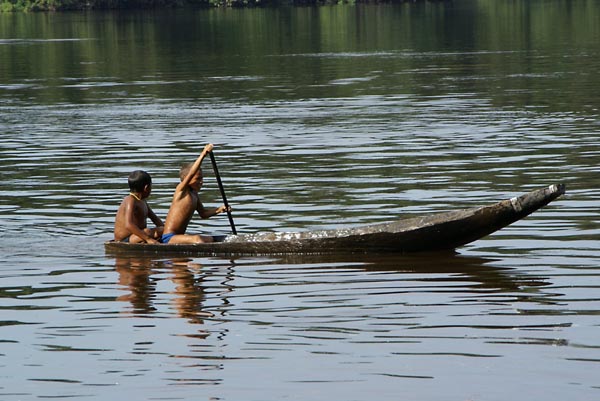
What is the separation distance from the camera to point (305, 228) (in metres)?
15.3

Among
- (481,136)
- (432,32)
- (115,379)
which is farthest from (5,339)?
(432,32)

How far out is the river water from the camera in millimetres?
9164

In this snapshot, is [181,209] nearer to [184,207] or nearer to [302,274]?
[184,207]

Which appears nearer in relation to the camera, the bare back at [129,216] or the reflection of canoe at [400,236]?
the reflection of canoe at [400,236]

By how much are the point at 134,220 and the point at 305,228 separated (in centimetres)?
216

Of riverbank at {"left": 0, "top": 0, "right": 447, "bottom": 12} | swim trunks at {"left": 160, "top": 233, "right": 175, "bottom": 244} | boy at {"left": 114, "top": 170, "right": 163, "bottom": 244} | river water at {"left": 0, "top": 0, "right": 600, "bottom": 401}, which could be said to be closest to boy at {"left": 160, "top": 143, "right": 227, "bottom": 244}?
swim trunks at {"left": 160, "top": 233, "right": 175, "bottom": 244}

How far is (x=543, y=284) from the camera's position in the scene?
38.5ft

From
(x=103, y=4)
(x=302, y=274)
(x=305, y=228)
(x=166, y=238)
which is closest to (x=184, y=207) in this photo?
(x=166, y=238)

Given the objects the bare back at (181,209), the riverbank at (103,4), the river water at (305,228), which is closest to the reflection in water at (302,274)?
the river water at (305,228)

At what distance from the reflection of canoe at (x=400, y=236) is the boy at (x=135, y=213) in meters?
0.74

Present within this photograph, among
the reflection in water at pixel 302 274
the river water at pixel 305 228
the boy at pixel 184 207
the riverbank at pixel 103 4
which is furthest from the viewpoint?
the riverbank at pixel 103 4

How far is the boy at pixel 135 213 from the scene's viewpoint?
14.0 metres

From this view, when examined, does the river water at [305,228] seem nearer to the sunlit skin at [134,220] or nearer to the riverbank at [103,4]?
the sunlit skin at [134,220]

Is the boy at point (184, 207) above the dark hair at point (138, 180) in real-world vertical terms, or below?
below
